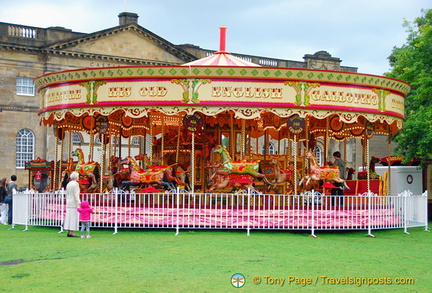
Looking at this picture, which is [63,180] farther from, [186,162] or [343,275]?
[343,275]

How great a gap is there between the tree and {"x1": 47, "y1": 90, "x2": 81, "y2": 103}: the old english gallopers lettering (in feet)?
40.3

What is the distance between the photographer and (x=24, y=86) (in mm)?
43000

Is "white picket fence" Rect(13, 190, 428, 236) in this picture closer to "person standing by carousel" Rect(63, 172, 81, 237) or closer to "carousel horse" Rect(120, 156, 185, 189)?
"carousel horse" Rect(120, 156, 185, 189)

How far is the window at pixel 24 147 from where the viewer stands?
42697 mm

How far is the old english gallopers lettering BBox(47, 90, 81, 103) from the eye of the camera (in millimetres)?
17344

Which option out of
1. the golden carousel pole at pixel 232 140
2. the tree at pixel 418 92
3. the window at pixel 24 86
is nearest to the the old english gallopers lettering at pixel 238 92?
the golden carousel pole at pixel 232 140

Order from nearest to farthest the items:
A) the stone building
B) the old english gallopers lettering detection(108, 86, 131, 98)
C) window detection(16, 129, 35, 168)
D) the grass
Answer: the grass
the old english gallopers lettering detection(108, 86, 131, 98)
the stone building
window detection(16, 129, 35, 168)

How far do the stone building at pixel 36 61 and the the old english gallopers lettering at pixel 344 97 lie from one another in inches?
1054

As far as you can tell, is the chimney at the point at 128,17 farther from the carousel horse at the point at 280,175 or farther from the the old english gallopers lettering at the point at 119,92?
the the old english gallopers lettering at the point at 119,92

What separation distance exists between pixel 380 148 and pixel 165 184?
117 feet

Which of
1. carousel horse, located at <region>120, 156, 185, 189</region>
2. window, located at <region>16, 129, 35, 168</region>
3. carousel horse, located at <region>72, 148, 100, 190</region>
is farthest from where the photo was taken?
window, located at <region>16, 129, 35, 168</region>

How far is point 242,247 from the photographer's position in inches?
527

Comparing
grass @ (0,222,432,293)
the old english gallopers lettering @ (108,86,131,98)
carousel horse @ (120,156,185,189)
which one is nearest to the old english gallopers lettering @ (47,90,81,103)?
the old english gallopers lettering @ (108,86,131,98)

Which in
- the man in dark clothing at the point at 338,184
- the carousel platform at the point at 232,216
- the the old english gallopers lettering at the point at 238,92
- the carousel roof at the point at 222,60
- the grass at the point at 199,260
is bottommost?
the grass at the point at 199,260
